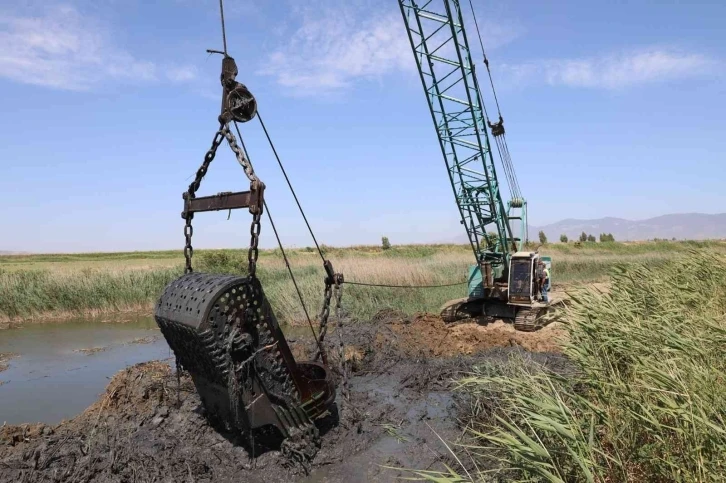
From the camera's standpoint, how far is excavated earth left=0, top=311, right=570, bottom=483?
174 inches

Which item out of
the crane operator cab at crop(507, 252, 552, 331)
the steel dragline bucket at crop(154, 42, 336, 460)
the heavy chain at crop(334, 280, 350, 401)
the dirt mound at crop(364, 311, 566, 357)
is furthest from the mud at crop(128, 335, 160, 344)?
the crane operator cab at crop(507, 252, 552, 331)

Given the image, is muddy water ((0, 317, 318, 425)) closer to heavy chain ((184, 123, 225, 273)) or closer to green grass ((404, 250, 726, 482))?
heavy chain ((184, 123, 225, 273))

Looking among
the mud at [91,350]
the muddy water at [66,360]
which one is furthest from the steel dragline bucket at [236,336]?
the mud at [91,350]

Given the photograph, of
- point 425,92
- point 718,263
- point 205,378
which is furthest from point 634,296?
point 425,92

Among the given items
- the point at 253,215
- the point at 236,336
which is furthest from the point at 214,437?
the point at 253,215

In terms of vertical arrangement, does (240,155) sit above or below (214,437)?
above

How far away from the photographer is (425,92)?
1259 cm

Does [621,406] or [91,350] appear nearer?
[621,406]

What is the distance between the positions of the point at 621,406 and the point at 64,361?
10309 mm

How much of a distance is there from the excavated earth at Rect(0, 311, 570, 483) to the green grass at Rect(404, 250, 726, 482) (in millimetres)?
704

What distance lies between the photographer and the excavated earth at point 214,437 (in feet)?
14.5

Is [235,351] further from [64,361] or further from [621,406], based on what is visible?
[64,361]

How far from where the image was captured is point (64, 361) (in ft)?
32.6

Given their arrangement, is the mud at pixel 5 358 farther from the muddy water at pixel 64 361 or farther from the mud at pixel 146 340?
the mud at pixel 146 340
